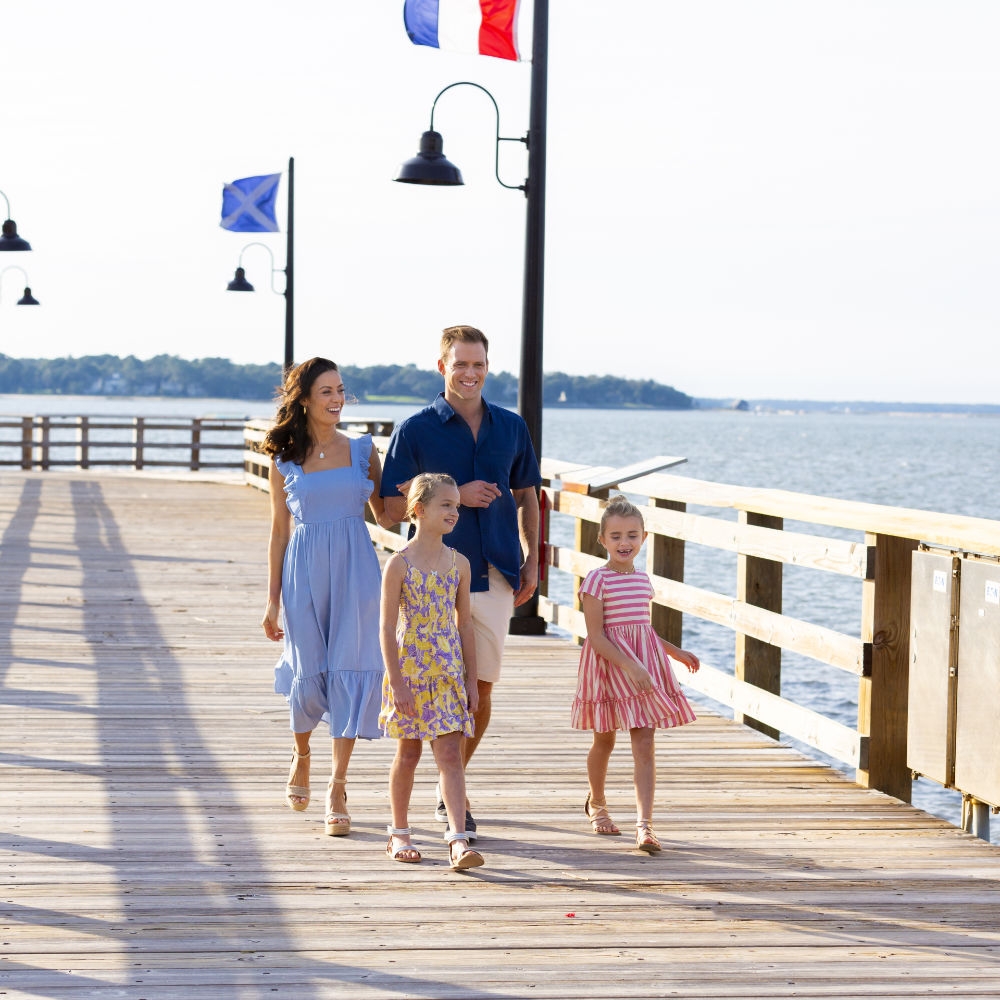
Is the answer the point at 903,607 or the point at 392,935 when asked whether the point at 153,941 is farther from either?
the point at 903,607

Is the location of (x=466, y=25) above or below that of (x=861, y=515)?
above

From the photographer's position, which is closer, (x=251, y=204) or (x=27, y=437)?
(x=251, y=204)

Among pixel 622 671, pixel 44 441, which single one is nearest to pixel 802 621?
pixel 622 671

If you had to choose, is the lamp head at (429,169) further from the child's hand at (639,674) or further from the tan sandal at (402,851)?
the tan sandal at (402,851)

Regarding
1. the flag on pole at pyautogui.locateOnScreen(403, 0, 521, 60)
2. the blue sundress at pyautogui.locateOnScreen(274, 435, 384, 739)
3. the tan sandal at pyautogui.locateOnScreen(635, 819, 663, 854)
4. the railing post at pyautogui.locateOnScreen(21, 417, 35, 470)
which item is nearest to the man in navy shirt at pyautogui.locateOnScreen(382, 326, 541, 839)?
the blue sundress at pyautogui.locateOnScreen(274, 435, 384, 739)

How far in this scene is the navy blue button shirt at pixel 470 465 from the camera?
4930 millimetres

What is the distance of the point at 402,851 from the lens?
464cm

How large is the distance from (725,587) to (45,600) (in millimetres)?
18929

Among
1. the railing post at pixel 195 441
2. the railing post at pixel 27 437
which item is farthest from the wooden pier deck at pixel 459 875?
the railing post at pixel 27 437

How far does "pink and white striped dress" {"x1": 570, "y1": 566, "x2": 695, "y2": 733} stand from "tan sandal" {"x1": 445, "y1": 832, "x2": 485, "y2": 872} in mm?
555

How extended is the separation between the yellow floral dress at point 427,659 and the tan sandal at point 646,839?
2.09ft

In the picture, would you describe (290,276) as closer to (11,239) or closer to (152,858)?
(11,239)

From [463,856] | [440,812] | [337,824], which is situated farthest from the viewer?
[440,812]

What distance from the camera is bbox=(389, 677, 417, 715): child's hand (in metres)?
4.55
